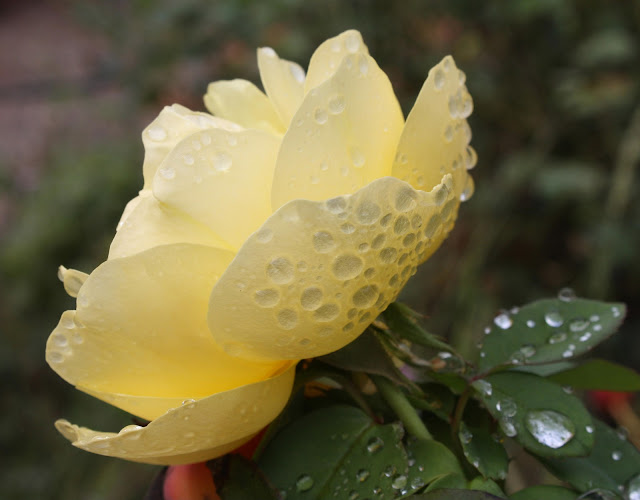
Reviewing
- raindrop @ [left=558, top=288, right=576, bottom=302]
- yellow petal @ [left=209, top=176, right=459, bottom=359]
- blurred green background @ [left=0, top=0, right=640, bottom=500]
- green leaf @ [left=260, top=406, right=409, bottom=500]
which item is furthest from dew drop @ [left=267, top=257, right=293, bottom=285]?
blurred green background @ [left=0, top=0, right=640, bottom=500]

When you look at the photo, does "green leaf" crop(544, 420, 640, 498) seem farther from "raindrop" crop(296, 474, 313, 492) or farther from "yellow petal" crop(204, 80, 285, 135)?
"yellow petal" crop(204, 80, 285, 135)

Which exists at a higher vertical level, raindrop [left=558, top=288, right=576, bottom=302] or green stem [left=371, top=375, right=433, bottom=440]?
green stem [left=371, top=375, right=433, bottom=440]

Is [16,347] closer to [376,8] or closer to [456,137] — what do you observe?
[376,8]

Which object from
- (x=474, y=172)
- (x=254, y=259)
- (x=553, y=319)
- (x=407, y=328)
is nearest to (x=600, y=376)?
(x=553, y=319)

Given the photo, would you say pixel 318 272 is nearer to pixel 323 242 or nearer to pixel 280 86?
pixel 323 242

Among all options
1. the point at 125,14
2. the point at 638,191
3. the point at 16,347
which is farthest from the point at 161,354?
the point at 125,14

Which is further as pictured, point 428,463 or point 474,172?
point 474,172
